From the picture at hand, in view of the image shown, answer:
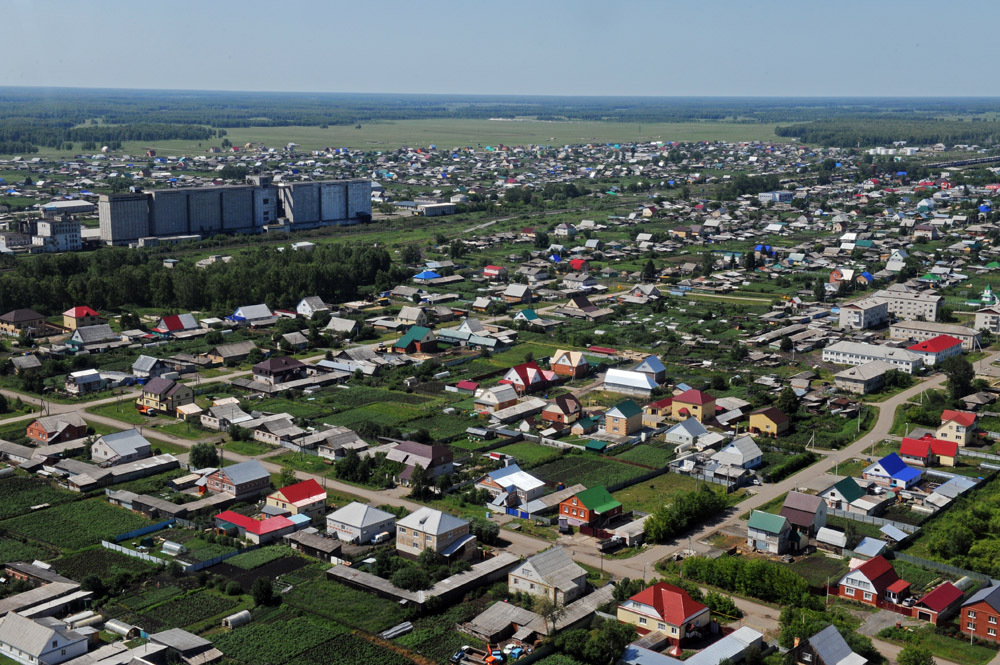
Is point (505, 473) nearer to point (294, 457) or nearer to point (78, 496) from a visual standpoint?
point (294, 457)

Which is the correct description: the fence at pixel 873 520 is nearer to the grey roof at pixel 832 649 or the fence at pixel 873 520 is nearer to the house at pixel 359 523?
the grey roof at pixel 832 649

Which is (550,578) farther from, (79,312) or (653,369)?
(79,312)

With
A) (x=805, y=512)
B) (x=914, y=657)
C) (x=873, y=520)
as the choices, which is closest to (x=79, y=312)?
(x=805, y=512)

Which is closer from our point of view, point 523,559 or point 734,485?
point 523,559

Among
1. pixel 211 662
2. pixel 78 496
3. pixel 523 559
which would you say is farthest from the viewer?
pixel 78 496

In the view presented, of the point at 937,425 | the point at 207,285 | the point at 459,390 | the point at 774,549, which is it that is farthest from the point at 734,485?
the point at 207,285
